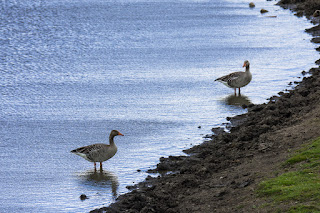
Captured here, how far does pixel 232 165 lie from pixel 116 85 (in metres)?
13.0

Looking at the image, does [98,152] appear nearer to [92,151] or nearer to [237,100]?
[92,151]

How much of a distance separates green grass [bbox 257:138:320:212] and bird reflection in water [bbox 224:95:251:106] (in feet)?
32.9

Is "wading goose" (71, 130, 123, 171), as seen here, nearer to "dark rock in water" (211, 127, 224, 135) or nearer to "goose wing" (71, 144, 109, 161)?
"goose wing" (71, 144, 109, 161)

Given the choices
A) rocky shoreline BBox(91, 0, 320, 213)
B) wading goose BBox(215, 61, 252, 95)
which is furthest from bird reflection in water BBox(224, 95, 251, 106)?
rocky shoreline BBox(91, 0, 320, 213)

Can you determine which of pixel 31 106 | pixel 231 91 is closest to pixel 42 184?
pixel 31 106

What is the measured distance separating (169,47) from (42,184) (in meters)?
22.2

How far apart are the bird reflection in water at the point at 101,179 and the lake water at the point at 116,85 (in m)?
0.06

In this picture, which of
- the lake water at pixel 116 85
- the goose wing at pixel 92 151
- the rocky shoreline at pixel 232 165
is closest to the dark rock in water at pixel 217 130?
the rocky shoreline at pixel 232 165

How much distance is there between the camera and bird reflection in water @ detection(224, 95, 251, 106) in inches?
988

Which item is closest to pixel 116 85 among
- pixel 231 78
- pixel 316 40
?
pixel 231 78

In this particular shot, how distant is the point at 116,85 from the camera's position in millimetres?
28641

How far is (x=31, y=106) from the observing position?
83.7ft

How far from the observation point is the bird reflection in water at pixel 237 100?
25097 mm

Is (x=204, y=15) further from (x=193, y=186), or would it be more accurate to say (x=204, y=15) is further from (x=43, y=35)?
(x=193, y=186)
